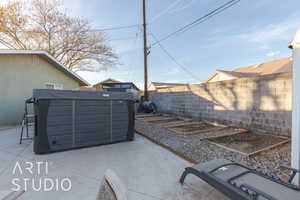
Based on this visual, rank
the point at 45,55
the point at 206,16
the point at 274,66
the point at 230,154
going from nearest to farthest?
the point at 230,154 → the point at 206,16 → the point at 45,55 → the point at 274,66

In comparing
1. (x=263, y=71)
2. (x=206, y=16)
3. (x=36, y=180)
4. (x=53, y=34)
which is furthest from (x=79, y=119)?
(x=263, y=71)

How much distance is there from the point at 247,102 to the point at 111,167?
5046 millimetres

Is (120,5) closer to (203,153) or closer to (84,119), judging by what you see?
(84,119)

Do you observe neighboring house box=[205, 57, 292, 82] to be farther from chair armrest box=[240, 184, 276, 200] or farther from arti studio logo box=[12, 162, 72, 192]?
arti studio logo box=[12, 162, 72, 192]

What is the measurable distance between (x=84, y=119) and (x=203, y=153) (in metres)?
3.01

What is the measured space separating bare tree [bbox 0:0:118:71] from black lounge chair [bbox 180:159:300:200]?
586 inches

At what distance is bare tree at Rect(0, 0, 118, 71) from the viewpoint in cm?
1142

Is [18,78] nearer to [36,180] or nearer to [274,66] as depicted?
[36,180]

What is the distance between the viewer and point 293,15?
5625mm

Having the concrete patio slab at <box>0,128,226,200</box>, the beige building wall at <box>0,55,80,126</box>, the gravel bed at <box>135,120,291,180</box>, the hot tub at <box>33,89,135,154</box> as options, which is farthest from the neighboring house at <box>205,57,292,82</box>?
the beige building wall at <box>0,55,80,126</box>

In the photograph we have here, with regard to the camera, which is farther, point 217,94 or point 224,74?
point 224,74

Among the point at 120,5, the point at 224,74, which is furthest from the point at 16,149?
the point at 224,74

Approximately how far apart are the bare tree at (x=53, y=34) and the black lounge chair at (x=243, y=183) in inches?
586

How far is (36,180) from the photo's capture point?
234cm
